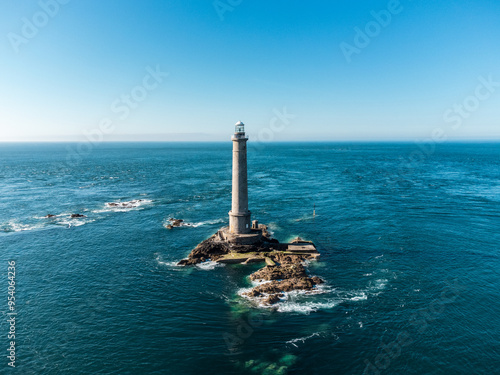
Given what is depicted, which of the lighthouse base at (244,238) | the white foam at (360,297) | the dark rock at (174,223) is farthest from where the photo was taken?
the dark rock at (174,223)

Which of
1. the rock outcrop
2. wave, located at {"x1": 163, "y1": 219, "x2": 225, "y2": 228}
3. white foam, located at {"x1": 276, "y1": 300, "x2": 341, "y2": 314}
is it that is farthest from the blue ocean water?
the rock outcrop

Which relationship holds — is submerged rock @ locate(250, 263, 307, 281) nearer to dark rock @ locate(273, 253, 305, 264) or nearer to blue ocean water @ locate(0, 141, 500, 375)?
blue ocean water @ locate(0, 141, 500, 375)

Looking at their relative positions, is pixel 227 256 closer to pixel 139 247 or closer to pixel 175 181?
pixel 139 247

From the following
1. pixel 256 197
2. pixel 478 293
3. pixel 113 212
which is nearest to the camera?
Result: pixel 478 293

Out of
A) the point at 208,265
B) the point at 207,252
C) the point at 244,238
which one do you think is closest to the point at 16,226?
the point at 207,252

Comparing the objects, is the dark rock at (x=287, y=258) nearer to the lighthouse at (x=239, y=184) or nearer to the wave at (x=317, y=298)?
the lighthouse at (x=239, y=184)

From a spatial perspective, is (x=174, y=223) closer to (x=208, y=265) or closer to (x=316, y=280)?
(x=208, y=265)

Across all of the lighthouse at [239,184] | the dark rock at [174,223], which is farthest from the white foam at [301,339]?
the dark rock at [174,223]

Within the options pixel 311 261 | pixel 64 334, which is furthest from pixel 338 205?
pixel 64 334
